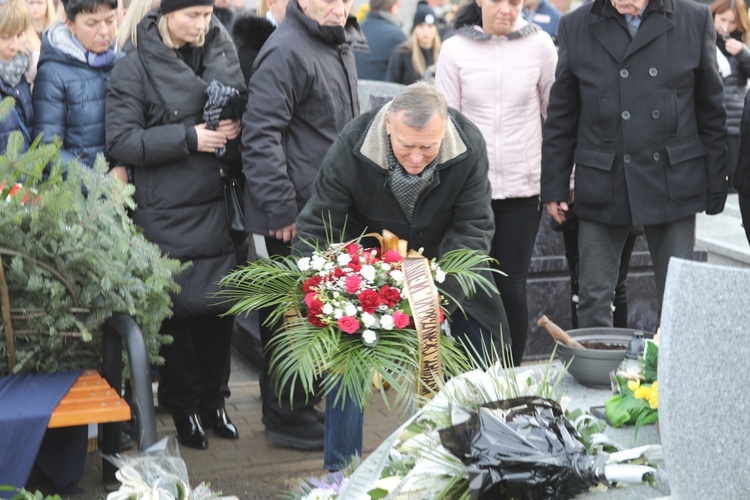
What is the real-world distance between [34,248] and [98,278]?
0.23m

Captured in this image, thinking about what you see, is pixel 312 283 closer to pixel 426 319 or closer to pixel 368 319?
pixel 368 319

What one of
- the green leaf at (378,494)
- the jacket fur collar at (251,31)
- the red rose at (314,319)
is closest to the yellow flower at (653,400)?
the green leaf at (378,494)

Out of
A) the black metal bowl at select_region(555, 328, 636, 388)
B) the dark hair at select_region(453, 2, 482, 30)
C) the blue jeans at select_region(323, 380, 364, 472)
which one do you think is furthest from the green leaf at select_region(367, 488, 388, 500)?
the dark hair at select_region(453, 2, 482, 30)

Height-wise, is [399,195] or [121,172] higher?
[399,195]

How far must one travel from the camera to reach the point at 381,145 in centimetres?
389

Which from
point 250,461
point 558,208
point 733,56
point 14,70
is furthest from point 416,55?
point 250,461

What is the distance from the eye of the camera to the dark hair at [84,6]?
4492 millimetres

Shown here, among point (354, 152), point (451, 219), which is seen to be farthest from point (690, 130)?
point (354, 152)

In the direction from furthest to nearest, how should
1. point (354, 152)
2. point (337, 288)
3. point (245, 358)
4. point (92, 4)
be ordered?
point (245, 358) < point (92, 4) < point (354, 152) < point (337, 288)

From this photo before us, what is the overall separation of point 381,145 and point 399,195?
0.19 metres

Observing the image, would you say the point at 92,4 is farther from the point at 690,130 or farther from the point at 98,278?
the point at 690,130

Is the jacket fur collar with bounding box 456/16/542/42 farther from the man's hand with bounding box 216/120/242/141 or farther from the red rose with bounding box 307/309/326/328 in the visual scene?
the red rose with bounding box 307/309/326/328

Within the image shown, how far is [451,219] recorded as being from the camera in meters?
4.11

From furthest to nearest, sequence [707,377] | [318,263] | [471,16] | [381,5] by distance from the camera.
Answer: [381,5], [471,16], [318,263], [707,377]
